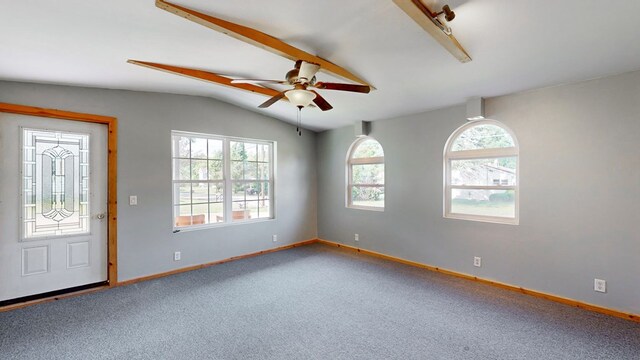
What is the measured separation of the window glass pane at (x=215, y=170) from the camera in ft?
14.7

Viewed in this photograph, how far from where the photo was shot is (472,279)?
11.9 ft

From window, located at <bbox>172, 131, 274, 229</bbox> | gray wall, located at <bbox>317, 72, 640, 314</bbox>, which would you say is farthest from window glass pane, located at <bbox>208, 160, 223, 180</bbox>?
gray wall, located at <bbox>317, 72, 640, 314</bbox>

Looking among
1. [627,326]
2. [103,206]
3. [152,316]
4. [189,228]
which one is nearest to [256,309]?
[152,316]

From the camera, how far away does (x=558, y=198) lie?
3031mm

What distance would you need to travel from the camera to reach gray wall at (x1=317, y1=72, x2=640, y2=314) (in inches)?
106

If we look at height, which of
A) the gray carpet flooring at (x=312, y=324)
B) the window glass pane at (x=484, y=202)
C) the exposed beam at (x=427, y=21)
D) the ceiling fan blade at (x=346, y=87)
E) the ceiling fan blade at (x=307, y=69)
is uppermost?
the exposed beam at (x=427, y=21)

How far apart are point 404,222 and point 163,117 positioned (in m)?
4.01

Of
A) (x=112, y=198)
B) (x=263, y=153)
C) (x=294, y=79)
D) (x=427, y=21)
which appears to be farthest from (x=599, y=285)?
(x=112, y=198)

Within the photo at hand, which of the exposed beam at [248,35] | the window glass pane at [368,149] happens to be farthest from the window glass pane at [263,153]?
the exposed beam at [248,35]

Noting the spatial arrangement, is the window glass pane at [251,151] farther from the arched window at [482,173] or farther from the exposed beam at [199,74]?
the arched window at [482,173]

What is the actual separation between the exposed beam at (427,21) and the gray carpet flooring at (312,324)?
241 cm

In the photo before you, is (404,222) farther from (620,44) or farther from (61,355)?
(61,355)

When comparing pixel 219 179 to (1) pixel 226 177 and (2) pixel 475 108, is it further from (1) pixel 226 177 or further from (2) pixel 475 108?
(2) pixel 475 108

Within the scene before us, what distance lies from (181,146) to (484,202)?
177 inches
